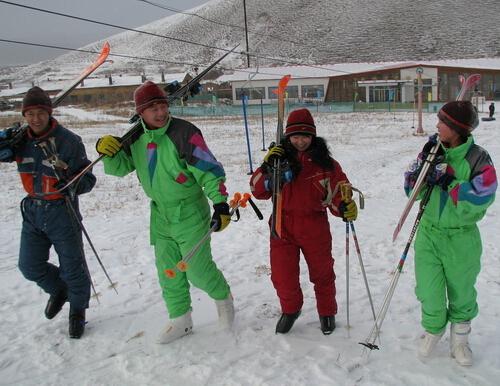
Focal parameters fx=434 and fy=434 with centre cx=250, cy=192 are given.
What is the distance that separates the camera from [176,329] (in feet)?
11.4

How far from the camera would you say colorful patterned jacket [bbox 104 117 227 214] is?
3135mm

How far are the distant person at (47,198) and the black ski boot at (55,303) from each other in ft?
0.71

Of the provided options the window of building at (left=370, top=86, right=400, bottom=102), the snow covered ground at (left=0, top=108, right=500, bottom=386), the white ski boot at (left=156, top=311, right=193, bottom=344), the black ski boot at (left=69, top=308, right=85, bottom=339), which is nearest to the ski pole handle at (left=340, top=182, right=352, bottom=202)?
the snow covered ground at (left=0, top=108, right=500, bottom=386)

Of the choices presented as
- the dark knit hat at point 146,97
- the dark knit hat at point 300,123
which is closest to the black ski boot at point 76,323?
the dark knit hat at point 146,97

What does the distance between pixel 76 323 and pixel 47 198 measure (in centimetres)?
106

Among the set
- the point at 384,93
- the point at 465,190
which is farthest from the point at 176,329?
the point at 384,93

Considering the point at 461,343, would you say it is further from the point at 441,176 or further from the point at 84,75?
the point at 84,75

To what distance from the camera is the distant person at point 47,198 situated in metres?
3.40

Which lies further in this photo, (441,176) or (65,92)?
(65,92)

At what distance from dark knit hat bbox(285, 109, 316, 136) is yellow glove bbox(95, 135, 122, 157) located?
128cm

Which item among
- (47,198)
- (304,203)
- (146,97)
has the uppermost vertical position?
(146,97)

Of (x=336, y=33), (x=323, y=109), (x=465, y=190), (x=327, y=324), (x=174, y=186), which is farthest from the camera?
(x=336, y=33)

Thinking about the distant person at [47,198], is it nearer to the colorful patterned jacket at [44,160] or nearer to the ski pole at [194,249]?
the colorful patterned jacket at [44,160]

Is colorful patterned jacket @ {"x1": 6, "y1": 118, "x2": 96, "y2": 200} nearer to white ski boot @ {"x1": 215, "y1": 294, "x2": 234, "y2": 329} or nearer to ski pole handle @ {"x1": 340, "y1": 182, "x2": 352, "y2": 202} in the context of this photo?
white ski boot @ {"x1": 215, "y1": 294, "x2": 234, "y2": 329}
